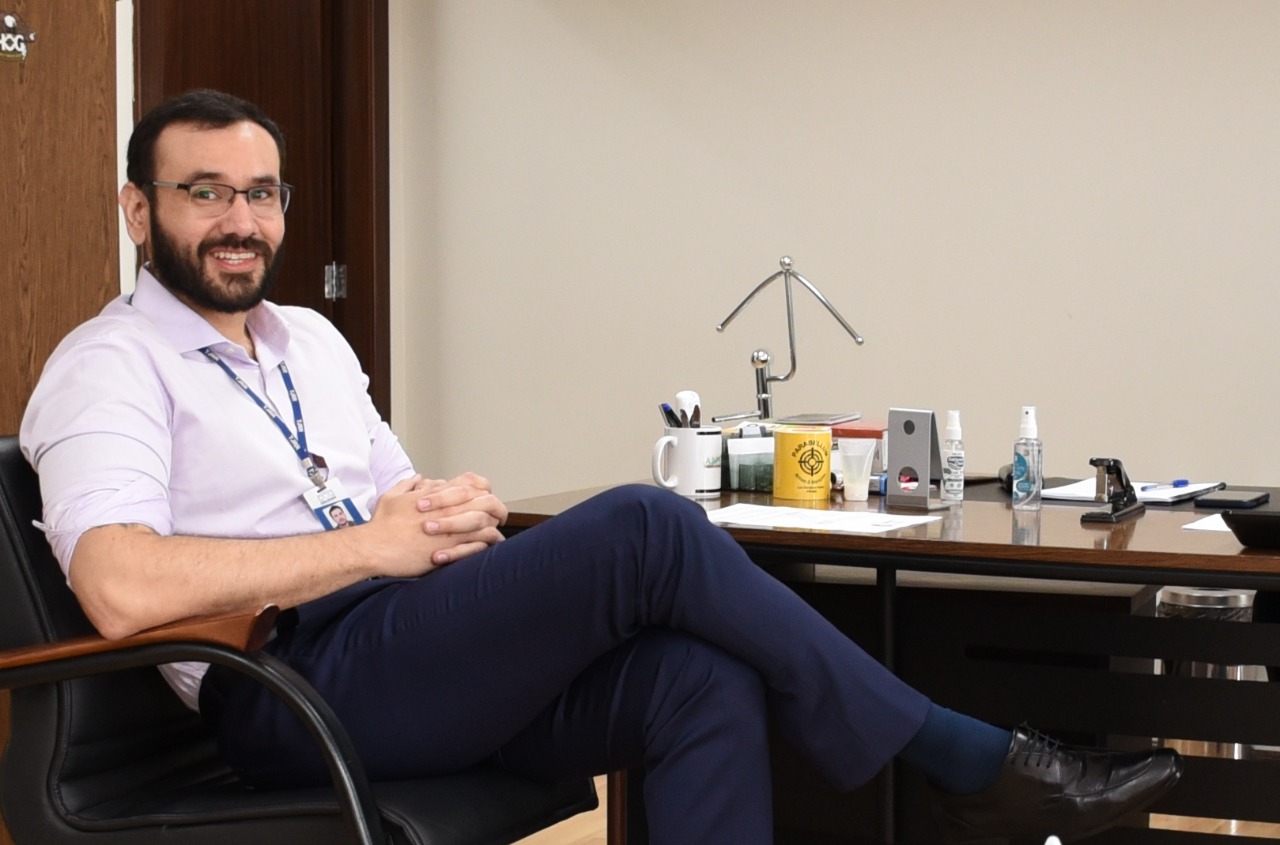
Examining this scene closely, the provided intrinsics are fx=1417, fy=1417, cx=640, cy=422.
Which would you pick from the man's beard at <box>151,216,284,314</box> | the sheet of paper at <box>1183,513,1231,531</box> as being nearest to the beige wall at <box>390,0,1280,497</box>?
the sheet of paper at <box>1183,513,1231,531</box>

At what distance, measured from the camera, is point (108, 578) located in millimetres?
1557

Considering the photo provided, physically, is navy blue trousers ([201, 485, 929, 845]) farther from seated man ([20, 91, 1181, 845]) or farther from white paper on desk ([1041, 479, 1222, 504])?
white paper on desk ([1041, 479, 1222, 504])

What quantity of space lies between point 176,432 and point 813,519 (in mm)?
879

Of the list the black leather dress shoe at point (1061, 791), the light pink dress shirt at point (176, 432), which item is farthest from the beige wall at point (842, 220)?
the light pink dress shirt at point (176, 432)

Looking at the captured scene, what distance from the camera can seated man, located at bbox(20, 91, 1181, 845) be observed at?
1.57 meters

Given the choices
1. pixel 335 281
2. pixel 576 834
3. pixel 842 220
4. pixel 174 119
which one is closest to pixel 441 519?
pixel 174 119

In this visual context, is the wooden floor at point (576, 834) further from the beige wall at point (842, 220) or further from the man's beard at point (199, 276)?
the beige wall at point (842, 220)

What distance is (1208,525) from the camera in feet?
6.40

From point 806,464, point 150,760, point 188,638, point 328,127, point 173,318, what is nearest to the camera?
point 188,638

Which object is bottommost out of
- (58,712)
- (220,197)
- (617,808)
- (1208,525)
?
(617,808)

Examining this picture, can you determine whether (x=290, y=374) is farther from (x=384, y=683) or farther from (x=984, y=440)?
(x=984, y=440)

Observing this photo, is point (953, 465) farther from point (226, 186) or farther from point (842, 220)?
point (842, 220)

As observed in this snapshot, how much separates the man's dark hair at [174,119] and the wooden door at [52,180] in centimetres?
67

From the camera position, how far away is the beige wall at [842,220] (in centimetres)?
363
